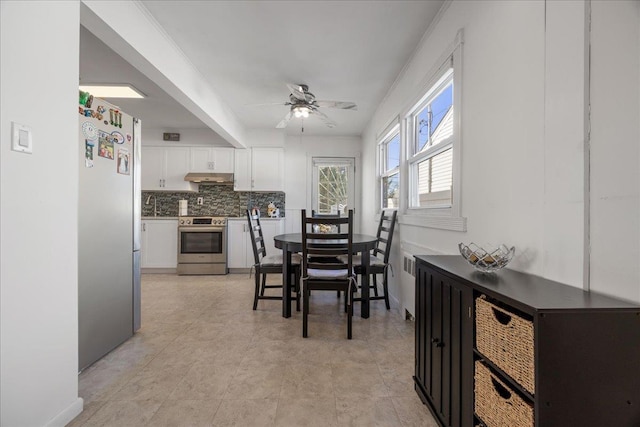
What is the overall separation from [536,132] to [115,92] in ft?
13.8

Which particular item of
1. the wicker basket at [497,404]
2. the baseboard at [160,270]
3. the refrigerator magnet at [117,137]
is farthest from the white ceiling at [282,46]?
the baseboard at [160,270]

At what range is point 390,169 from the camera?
3998 mm

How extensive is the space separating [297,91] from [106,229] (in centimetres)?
210

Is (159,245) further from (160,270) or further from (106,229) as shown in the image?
(106,229)

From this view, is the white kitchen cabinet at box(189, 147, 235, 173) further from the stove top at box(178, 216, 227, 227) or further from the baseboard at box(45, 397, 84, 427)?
the baseboard at box(45, 397, 84, 427)

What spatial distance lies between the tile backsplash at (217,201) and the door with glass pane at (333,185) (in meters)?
0.71

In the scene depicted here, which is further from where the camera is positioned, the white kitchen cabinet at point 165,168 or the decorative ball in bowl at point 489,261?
the white kitchen cabinet at point 165,168

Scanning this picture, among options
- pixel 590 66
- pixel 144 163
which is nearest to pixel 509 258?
pixel 590 66

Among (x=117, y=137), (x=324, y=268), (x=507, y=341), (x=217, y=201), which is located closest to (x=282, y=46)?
(x=117, y=137)

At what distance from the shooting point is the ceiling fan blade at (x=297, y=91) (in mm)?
3025

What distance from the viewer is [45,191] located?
140 cm

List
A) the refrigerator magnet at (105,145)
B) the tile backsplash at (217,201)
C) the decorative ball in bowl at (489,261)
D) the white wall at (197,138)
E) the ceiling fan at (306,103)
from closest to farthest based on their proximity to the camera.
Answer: the decorative ball in bowl at (489,261), the refrigerator magnet at (105,145), the ceiling fan at (306,103), the white wall at (197,138), the tile backsplash at (217,201)

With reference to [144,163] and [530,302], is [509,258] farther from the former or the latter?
[144,163]

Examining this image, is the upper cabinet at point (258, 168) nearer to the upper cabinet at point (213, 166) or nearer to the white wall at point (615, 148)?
the upper cabinet at point (213, 166)
